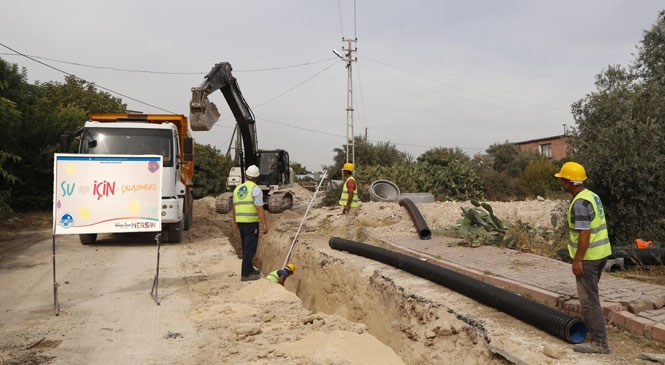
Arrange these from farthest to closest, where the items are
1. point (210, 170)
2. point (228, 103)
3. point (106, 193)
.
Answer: point (210, 170) < point (228, 103) < point (106, 193)

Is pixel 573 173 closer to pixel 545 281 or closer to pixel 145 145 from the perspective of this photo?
pixel 545 281

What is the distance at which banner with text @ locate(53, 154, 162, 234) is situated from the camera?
6660mm

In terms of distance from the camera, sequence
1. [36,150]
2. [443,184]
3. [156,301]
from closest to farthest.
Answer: [156,301] → [36,150] → [443,184]

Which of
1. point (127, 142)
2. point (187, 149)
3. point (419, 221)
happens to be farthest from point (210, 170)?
point (419, 221)

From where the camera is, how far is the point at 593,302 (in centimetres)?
410

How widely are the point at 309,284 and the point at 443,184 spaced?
46.9 feet

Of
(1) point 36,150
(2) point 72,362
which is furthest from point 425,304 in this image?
(1) point 36,150

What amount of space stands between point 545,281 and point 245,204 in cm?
455

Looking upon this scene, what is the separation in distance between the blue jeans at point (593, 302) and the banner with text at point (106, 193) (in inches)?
217

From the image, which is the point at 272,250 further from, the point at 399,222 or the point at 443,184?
the point at 443,184

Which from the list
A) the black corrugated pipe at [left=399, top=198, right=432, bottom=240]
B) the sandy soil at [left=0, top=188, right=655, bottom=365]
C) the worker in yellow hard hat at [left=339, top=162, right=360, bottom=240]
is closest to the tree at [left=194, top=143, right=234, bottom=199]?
the black corrugated pipe at [left=399, top=198, right=432, bottom=240]

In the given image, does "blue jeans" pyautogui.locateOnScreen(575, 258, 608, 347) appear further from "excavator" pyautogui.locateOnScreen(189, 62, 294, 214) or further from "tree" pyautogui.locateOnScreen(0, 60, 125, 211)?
"tree" pyautogui.locateOnScreen(0, 60, 125, 211)

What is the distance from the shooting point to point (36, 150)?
64.6ft

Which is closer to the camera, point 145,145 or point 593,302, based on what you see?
point 593,302
